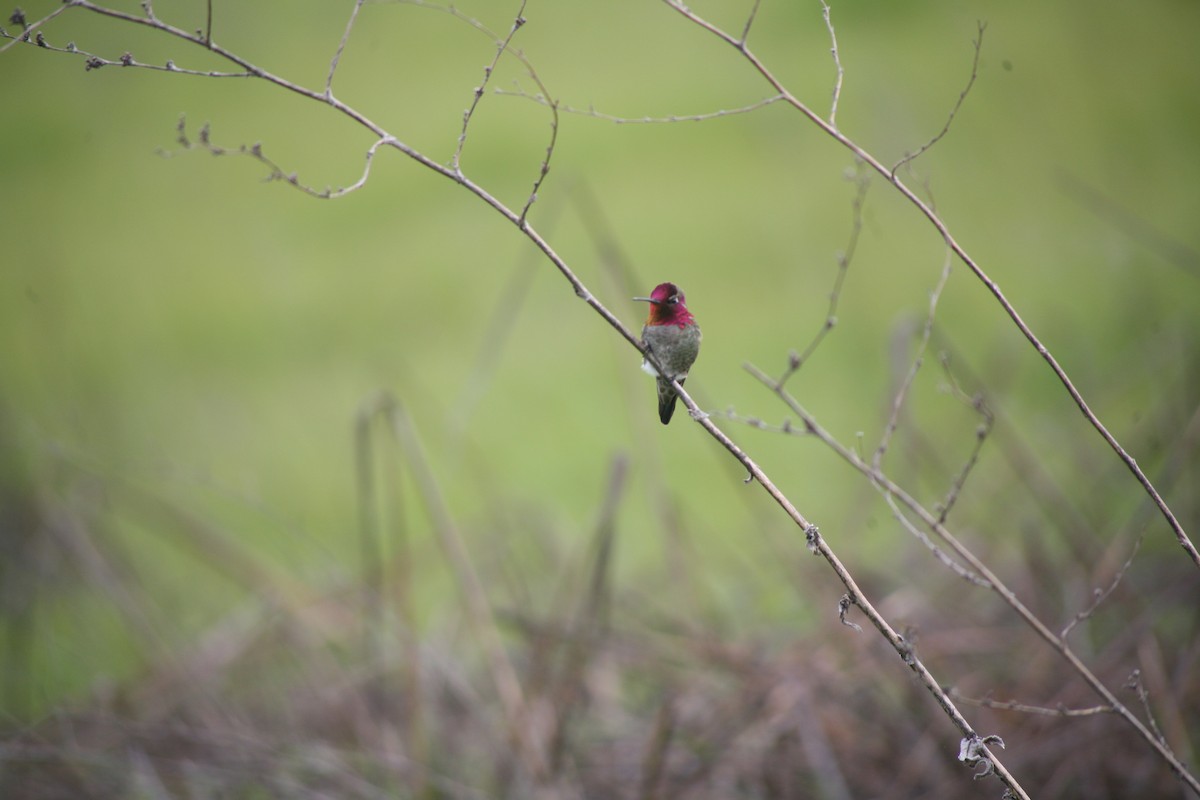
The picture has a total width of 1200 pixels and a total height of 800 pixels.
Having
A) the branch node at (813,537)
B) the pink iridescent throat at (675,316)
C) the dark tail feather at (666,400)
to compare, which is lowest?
the branch node at (813,537)

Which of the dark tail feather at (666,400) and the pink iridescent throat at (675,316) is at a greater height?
the pink iridescent throat at (675,316)

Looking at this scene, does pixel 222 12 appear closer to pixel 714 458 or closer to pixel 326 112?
pixel 326 112

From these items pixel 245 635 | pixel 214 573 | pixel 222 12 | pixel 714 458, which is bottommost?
pixel 245 635

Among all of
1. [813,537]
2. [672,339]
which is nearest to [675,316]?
[672,339]

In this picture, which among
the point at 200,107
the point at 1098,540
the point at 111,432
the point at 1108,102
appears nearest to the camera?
the point at 1098,540

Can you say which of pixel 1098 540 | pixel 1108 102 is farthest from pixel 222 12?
pixel 1098 540

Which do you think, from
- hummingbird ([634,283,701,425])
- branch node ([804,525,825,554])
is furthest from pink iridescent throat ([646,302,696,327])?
branch node ([804,525,825,554])

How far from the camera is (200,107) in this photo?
2084 millimetres

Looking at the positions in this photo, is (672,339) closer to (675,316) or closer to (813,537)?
(675,316)

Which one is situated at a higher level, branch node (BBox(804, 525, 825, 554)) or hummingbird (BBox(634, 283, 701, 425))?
hummingbird (BBox(634, 283, 701, 425))

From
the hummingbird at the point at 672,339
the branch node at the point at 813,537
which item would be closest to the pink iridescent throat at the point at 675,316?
the hummingbird at the point at 672,339

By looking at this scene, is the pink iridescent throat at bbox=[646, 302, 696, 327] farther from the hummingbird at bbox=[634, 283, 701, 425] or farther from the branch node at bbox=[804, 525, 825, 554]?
the branch node at bbox=[804, 525, 825, 554]

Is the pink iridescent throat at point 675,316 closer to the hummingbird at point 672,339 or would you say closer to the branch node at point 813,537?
the hummingbird at point 672,339

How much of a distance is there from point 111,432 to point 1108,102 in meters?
1.95
